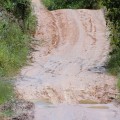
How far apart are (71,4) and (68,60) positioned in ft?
Answer: 36.4

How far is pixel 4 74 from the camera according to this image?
12109mm

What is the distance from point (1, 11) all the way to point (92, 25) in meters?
5.21

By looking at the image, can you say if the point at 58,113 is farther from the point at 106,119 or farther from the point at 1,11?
the point at 1,11

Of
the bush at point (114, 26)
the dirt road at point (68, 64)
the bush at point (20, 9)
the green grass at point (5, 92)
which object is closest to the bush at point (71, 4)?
the dirt road at point (68, 64)

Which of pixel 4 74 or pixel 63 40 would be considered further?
pixel 63 40

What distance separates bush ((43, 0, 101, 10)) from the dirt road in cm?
128

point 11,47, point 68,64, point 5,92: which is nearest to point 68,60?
point 68,64

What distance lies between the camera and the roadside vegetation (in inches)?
438

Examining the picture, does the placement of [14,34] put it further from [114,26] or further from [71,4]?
[71,4]

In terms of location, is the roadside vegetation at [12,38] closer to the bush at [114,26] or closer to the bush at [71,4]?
the bush at [114,26]

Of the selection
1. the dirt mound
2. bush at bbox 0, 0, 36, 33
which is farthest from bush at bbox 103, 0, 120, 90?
bush at bbox 0, 0, 36, 33

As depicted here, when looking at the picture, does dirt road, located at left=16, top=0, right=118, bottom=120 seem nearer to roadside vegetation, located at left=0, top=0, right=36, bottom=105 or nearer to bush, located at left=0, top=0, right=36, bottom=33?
roadside vegetation, located at left=0, top=0, right=36, bottom=105

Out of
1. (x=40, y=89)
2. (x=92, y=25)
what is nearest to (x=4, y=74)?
(x=40, y=89)

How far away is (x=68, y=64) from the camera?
14.6 meters
